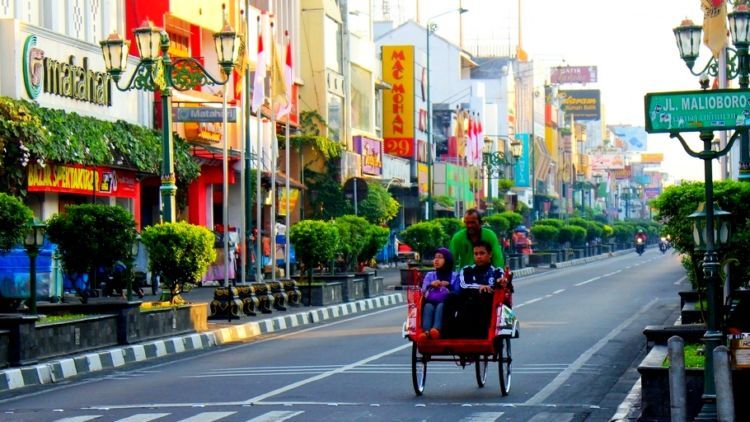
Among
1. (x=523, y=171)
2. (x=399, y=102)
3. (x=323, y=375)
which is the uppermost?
(x=399, y=102)

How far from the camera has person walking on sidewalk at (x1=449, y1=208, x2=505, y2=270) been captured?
16.2m

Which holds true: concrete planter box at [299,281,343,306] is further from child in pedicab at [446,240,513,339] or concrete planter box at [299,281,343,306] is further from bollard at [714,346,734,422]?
bollard at [714,346,734,422]

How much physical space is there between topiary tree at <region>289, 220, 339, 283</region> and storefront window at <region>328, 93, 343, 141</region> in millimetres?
29474

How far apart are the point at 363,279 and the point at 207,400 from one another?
965 inches

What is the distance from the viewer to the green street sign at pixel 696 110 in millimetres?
12750

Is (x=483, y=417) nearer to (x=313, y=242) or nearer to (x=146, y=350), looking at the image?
(x=146, y=350)

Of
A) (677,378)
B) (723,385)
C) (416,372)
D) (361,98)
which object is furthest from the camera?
(361,98)

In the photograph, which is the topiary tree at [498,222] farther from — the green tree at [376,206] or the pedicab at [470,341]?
the pedicab at [470,341]

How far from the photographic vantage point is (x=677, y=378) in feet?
37.3

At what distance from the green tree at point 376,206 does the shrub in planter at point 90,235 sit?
3615cm

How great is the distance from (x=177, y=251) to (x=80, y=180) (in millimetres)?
12820

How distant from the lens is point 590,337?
24438 mm

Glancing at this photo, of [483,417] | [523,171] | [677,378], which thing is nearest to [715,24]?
[483,417]

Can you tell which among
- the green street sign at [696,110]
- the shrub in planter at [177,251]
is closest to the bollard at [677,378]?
the green street sign at [696,110]
